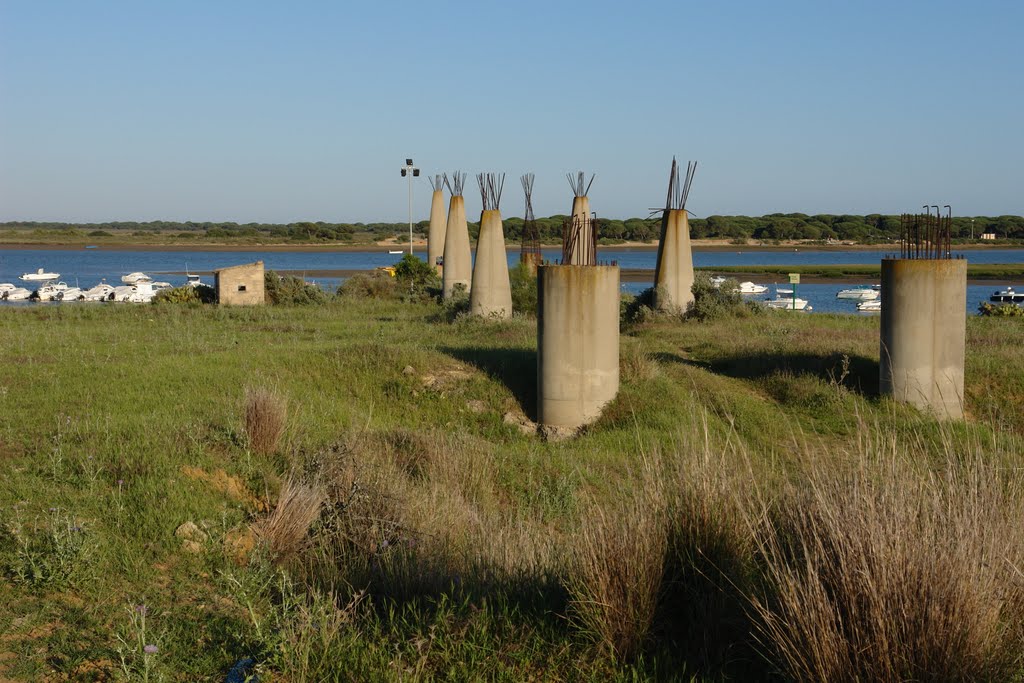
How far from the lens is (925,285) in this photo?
13188mm

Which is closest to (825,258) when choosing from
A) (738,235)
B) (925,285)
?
(738,235)

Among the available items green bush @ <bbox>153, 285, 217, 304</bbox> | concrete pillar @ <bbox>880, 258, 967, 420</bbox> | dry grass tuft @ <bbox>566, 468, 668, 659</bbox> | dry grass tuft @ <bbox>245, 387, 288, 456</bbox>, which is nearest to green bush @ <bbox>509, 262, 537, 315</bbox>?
green bush @ <bbox>153, 285, 217, 304</bbox>

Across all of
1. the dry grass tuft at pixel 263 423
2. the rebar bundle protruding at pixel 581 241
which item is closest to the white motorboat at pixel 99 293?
the rebar bundle protruding at pixel 581 241

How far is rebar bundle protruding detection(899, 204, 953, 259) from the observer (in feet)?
44.6

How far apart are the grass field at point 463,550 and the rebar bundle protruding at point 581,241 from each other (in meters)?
3.39

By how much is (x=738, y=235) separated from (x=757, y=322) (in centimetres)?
10754

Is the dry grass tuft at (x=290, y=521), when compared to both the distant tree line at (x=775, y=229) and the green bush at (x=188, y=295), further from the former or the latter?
the distant tree line at (x=775, y=229)

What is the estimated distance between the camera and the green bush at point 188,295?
1119 inches

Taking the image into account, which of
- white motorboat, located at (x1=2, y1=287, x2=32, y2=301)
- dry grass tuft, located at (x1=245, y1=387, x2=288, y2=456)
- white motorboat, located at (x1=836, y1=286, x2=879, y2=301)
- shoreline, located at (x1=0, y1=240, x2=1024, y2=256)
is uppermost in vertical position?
shoreline, located at (x1=0, y1=240, x2=1024, y2=256)

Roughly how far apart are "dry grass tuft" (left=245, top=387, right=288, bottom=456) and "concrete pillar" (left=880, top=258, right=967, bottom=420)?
26.5ft

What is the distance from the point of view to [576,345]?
1336 centimetres

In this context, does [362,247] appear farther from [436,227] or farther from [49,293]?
[436,227]

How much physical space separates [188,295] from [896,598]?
27.3 m

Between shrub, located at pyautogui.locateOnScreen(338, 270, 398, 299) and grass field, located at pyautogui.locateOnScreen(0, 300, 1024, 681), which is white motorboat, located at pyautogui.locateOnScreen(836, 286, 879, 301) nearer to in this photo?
shrub, located at pyautogui.locateOnScreen(338, 270, 398, 299)
